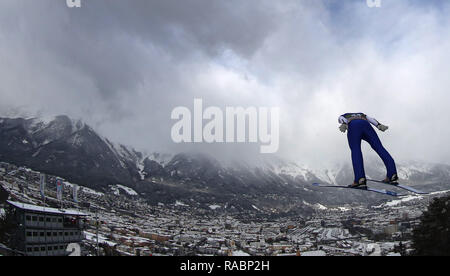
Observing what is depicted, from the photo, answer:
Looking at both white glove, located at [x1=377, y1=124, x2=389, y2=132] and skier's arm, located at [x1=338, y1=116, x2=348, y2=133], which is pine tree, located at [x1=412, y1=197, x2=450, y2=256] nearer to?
white glove, located at [x1=377, y1=124, x2=389, y2=132]

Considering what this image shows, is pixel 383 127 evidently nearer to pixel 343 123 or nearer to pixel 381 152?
pixel 381 152

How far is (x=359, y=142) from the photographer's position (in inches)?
286

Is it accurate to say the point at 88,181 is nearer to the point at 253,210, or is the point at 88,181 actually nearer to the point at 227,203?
the point at 227,203

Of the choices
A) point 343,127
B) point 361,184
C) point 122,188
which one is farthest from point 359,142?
point 122,188

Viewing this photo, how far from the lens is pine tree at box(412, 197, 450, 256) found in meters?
14.9

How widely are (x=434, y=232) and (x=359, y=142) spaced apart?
41.8 feet

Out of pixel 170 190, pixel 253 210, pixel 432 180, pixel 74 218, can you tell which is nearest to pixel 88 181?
pixel 170 190

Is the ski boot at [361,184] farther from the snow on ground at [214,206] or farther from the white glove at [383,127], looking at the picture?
the snow on ground at [214,206]

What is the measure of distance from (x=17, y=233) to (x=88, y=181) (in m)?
159

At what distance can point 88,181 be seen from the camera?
16225cm

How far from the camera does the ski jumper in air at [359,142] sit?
7.05 m

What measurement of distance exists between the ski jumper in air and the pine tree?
33.7 feet

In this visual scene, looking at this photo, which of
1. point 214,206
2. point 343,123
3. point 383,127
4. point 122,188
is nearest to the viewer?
point 343,123

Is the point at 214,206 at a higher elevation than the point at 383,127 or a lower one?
lower
